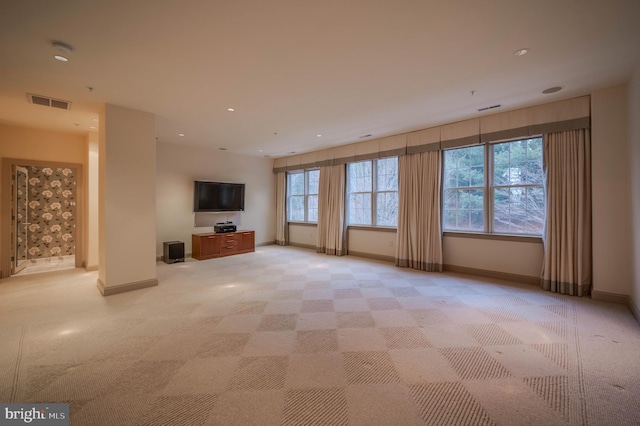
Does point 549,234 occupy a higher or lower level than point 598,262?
higher

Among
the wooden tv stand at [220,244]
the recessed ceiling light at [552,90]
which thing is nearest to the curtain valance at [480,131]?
→ the recessed ceiling light at [552,90]

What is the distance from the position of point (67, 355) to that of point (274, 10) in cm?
348

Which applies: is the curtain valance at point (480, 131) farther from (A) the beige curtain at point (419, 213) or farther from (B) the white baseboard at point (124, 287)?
(B) the white baseboard at point (124, 287)

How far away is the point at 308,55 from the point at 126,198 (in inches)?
138

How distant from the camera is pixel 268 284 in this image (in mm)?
4465

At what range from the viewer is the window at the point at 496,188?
4445mm

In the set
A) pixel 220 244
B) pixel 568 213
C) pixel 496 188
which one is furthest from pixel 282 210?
pixel 568 213

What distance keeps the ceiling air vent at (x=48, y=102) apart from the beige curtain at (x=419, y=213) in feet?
19.5

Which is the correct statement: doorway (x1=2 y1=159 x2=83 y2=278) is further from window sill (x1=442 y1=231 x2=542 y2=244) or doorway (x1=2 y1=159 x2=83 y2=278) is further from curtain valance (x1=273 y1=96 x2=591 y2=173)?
window sill (x1=442 y1=231 x2=542 y2=244)

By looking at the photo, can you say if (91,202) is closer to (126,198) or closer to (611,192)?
(126,198)

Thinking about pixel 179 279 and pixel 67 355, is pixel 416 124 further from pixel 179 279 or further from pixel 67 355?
pixel 67 355

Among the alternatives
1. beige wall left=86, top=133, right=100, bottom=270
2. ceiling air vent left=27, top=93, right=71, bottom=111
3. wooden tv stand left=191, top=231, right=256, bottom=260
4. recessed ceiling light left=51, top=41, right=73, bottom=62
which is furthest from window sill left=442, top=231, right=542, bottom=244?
beige wall left=86, top=133, right=100, bottom=270

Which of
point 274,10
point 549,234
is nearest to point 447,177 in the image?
point 549,234

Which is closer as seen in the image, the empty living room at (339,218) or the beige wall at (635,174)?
the empty living room at (339,218)
